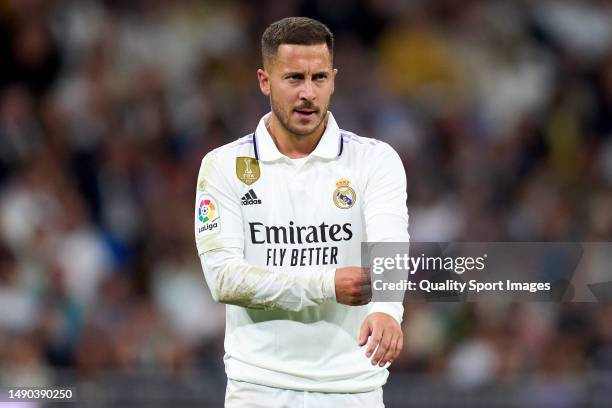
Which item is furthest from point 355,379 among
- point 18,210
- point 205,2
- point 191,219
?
point 205,2

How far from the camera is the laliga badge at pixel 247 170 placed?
4395mm

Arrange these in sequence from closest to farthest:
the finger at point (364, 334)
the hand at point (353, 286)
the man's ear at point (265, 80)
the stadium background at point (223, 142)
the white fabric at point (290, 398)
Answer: the finger at point (364, 334) → the hand at point (353, 286) → the white fabric at point (290, 398) → the man's ear at point (265, 80) → the stadium background at point (223, 142)

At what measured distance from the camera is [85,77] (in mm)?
9938

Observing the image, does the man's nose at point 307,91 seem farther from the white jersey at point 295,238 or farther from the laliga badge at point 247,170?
the laliga badge at point 247,170

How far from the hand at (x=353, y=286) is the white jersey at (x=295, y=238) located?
17 cm

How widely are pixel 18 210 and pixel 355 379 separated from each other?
17.2 feet

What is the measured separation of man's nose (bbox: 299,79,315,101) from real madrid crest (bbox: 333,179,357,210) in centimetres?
33

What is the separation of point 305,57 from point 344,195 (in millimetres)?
525

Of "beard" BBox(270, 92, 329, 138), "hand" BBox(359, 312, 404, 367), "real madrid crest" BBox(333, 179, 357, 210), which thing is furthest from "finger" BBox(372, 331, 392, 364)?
"beard" BBox(270, 92, 329, 138)

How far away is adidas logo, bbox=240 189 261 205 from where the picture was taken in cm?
437

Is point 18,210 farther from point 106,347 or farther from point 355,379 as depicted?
point 355,379

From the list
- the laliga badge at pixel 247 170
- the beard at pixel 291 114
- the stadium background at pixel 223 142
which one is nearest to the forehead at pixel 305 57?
the beard at pixel 291 114

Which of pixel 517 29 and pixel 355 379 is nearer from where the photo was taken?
pixel 355 379

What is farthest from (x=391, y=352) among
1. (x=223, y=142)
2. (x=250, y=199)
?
(x=223, y=142)
